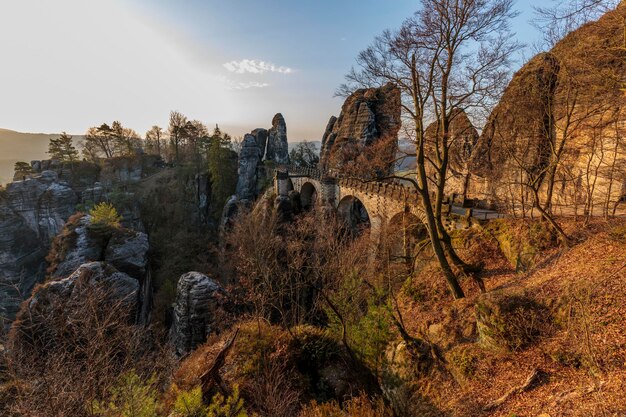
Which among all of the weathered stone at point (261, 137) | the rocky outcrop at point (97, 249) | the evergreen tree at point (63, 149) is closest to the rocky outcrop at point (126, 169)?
the evergreen tree at point (63, 149)

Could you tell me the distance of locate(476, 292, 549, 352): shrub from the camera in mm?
5965

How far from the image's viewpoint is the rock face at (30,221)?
3281 cm

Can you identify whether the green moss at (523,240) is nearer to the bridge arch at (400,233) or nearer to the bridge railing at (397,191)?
the bridge railing at (397,191)

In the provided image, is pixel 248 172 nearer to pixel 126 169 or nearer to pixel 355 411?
pixel 126 169

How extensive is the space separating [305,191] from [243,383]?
2689 cm

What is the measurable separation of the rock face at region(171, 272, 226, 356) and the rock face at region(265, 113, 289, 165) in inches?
1438

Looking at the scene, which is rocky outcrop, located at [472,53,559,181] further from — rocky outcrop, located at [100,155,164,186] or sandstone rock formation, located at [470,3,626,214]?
rocky outcrop, located at [100,155,164,186]

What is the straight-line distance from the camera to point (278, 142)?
49406 millimetres

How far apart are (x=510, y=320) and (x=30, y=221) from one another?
52630 millimetres

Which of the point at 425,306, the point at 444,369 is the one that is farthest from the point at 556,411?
the point at 425,306

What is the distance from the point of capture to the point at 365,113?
37.1m

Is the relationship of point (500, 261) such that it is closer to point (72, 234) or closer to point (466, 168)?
point (466, 168)

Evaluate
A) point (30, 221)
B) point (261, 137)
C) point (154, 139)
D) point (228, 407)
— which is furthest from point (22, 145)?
point (228, 407)

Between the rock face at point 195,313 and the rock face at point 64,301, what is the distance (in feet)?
9.03
